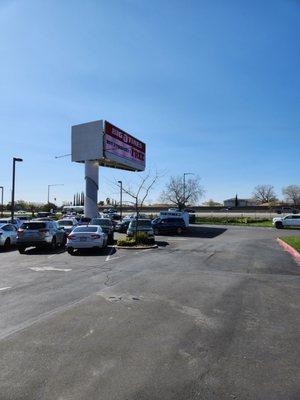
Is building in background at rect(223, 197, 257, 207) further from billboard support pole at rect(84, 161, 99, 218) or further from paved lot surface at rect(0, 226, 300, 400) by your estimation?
paved lot surface at rect(0, 226, 300, 400)

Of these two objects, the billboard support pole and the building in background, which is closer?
the billboard support pole

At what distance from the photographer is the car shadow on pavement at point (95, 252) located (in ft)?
68.3

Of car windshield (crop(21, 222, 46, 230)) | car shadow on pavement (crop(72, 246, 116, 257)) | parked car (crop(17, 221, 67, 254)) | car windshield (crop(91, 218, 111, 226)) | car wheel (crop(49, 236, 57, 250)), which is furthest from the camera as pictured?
car windshield (crop(91, 218, 111, 226))

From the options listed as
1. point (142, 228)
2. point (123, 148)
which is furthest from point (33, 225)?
point (123, 148)

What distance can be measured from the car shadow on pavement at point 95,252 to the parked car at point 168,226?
13.9 meters

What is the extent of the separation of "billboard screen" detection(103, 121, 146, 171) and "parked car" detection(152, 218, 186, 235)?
10.6 metres

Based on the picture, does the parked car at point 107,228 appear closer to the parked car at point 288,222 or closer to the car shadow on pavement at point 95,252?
the car shadow on pavement at point 95,252

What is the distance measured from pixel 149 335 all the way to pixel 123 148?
43944 millimetres

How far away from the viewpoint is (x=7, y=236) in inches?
1010

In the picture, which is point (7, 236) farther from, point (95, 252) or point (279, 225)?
point (279, 225)

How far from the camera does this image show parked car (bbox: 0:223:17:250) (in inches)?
992

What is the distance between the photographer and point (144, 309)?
902cm

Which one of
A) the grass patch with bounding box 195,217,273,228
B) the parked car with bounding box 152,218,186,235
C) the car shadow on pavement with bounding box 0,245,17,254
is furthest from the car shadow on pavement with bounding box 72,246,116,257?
the grass patch with bounding box 195,217,273,228

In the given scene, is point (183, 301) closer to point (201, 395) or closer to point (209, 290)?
point (209, 290)
